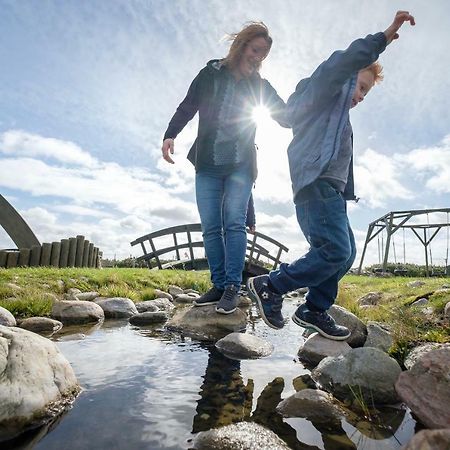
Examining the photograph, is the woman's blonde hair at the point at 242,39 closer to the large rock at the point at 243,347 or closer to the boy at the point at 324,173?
the boy at the point at 324,173

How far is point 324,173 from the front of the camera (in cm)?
275

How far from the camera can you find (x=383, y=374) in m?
2.10

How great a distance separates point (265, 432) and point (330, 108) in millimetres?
2174

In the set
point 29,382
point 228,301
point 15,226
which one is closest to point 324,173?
point 228,301

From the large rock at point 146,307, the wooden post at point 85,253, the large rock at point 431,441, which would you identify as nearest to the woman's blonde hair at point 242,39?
the large rock at point 146,307

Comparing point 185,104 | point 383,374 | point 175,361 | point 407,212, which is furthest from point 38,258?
point 407,212

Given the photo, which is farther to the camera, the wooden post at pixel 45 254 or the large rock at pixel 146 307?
the wooden post at pixel 45 254

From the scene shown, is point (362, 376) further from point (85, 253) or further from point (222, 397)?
point (85, 253)

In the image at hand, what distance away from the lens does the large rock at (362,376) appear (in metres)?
A: 2.01

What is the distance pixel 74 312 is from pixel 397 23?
3.85 metres

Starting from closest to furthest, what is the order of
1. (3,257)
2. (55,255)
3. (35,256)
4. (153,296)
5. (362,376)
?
(362,376), (153,296), (3,257), (35,256), (55,255)

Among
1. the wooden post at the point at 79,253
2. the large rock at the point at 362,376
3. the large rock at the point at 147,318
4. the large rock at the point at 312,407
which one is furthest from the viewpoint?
the wooden post at the point at 79,253

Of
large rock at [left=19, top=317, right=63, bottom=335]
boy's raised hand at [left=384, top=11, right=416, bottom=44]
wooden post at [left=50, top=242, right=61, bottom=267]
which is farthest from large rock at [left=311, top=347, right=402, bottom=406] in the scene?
wooden post at [left=50, top=242, right=61, bottom=267]

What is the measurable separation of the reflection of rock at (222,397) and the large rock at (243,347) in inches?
9.0
